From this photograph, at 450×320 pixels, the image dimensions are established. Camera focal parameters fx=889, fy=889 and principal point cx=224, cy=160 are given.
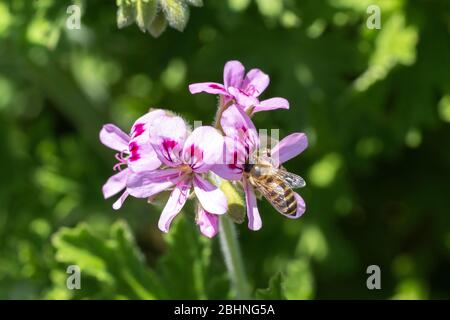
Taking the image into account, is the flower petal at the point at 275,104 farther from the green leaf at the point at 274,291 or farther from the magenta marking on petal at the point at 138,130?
the green leaf at the point at 274,291

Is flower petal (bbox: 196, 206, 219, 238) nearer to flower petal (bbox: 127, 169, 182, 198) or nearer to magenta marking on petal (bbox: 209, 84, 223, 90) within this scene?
flower petal (bbox: 127, 169, 182, 198)

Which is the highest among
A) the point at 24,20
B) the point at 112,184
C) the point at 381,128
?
the point at 24,20

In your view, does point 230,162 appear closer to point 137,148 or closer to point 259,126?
point 137,148

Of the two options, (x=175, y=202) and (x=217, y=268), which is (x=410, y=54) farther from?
(x=175, y=202)

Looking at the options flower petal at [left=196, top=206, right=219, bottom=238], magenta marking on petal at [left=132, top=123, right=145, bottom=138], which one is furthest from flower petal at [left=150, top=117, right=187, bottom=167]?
flower petal at [left=196, top=206, right=219, bottom=238]

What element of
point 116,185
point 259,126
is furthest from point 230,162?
point 259,126

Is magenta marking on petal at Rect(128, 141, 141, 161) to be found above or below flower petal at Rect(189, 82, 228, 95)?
below
